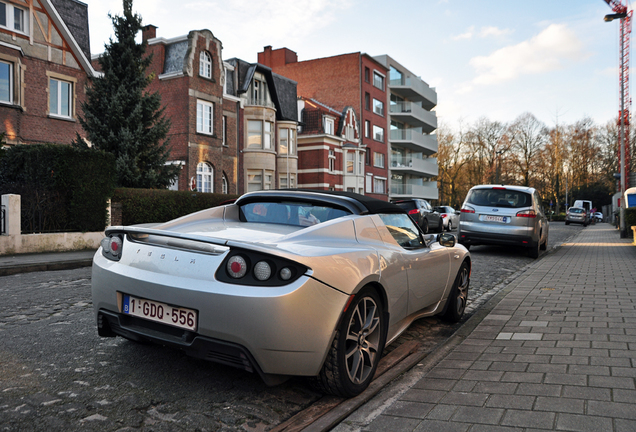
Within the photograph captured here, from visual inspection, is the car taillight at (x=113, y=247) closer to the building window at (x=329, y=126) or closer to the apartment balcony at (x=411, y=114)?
the building window at (x=329, y=126)

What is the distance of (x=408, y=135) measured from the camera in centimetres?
5984

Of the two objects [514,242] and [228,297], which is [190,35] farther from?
[228,297]

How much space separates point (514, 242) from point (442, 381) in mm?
9767

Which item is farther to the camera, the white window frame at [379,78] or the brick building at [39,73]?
the white window frame at [379,78]

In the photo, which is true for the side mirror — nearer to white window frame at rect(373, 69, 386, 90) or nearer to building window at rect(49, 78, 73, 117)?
building window at rect(49, 78, 73, 117)

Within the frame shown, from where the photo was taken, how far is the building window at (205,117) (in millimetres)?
29047

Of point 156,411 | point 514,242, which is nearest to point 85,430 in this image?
point 156,411

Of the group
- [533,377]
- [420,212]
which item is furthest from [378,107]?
[533,377]

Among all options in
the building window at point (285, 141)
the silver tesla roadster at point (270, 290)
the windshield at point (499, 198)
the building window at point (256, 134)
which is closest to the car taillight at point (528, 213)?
the windshield at point (499, 198)

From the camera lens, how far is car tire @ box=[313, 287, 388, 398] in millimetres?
3189

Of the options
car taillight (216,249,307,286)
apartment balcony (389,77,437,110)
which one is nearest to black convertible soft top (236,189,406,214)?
car taillight (216,249,307,286)

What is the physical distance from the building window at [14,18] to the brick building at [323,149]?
25.0 metres

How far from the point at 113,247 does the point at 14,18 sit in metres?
20.7

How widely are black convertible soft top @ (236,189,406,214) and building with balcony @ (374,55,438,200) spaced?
2131 inches
